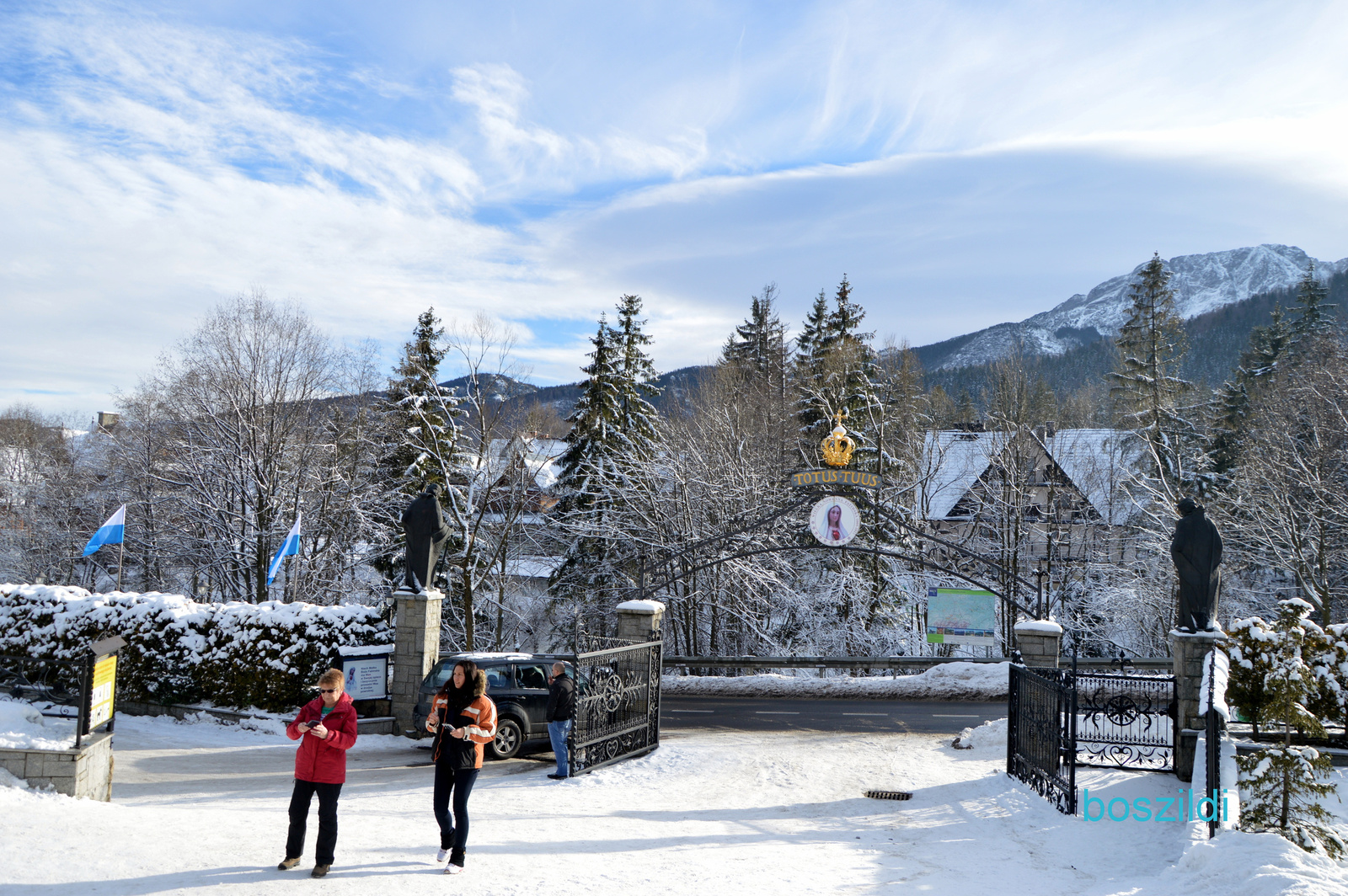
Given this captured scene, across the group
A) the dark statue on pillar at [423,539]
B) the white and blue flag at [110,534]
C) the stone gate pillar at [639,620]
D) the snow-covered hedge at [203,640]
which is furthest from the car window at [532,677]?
the white and blue flag at [110,534]

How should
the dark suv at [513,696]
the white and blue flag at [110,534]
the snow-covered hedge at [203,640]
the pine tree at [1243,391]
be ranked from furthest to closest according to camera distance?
the pine tree at [1243,391] < the white and blue flag at [110,534] < the snow-covered hedge at [203,640] < the dark suv at [513,696]

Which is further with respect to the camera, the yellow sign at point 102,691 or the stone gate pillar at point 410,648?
the stone gate pillar at point 410,648

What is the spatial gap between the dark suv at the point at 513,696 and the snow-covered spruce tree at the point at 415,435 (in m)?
14.5

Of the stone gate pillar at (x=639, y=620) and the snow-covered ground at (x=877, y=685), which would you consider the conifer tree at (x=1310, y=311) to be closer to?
the snow-covered ground at (x=877, y=685)

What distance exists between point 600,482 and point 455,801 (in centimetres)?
2207

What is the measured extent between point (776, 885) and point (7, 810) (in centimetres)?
644

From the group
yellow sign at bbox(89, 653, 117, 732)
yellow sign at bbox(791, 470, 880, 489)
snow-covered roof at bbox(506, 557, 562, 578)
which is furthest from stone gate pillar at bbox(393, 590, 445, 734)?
snow-covered roof at bbox(506, 557, 562, 578)

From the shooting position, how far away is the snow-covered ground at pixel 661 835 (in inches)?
237

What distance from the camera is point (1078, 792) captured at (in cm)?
1016

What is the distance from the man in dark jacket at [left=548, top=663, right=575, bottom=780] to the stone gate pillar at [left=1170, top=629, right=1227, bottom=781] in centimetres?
781

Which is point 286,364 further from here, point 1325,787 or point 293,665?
point 1325,787

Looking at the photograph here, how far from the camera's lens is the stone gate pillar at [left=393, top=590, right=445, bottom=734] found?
14.4m

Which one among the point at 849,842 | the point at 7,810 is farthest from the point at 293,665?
the point at 849,842

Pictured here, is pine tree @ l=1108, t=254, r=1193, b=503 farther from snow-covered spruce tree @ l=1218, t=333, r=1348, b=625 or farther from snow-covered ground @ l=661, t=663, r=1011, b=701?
snow-covered ground @ l=661, t=663, r=1011, b=701
